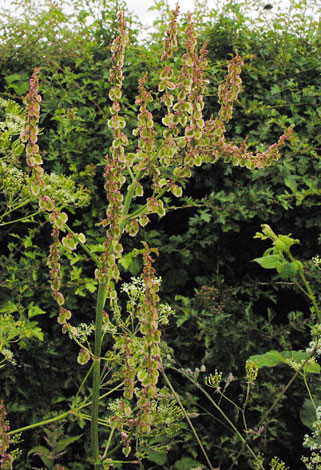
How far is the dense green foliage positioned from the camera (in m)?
2.51

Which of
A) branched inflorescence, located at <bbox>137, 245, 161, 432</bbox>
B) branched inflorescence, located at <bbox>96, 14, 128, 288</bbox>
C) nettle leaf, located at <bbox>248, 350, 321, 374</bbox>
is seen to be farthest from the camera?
nettle leaf, located at <bbox>248, 350, 321, 374</bbox>

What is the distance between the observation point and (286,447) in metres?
2.51

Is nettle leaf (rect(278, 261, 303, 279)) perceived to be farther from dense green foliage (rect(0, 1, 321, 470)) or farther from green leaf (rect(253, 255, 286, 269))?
dense green foliage (rect(0, 1, 321, 470))

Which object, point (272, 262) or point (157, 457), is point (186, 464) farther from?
point (272, 262)

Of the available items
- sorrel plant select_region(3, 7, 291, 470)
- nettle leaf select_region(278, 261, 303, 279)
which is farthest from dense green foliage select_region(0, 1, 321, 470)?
sorrel plant select_region(3, 7, 291, 470)

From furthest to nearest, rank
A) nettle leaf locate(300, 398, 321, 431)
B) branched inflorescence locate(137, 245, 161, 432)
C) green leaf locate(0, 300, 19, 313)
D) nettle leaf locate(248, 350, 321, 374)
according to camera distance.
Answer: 1. green leaf locate(0, 300, 19, 313)
2. nettle leaf locate(300, 398, 321, 431)
3. nettle leaf locate(248, 350, 321, 374)
4. branched inflorescence locate(137, 245, 161, 432)

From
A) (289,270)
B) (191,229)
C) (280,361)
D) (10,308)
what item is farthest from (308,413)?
(10,308)

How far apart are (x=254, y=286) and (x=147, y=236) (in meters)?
0.74

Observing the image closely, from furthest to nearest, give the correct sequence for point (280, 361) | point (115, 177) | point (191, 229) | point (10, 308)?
point (191, 229) < point (10, 308) < point (280, 361) < point (115, 177)

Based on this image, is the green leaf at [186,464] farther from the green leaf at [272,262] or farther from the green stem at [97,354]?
the green leaf at [272,262]

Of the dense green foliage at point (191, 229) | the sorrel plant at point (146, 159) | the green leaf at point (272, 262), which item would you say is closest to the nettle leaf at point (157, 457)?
the dense green foliage at point (191, 229)

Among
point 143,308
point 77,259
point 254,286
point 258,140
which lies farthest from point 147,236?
point 143,308

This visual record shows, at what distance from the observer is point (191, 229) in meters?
2.93

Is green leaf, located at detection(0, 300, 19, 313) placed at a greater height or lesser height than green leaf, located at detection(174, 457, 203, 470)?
greater
